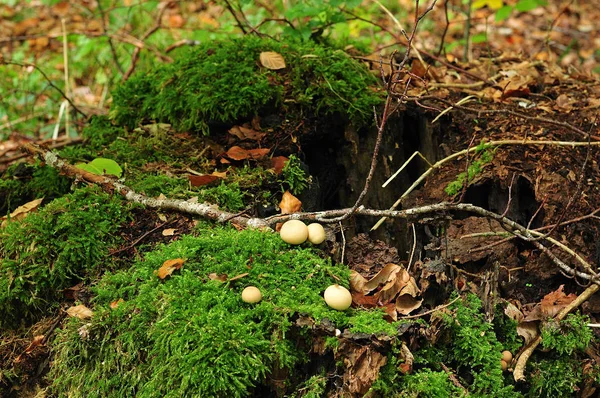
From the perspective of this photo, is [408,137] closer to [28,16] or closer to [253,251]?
[253,251]

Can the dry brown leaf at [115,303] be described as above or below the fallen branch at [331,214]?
below

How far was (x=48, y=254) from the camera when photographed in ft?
10.8

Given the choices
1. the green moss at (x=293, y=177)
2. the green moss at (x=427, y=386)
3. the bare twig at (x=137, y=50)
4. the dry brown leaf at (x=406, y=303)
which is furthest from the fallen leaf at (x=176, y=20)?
the green moss at (x=427, y=386)

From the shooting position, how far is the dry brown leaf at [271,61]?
13.9 ft

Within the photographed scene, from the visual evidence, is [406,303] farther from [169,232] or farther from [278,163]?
[169,232]

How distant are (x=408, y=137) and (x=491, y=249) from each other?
1.27 metres

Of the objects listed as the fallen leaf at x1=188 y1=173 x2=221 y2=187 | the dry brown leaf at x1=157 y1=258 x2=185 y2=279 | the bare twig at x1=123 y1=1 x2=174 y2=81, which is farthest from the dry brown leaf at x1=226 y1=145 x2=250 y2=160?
the bare twig at x1=123 y1=1 x2=174 y2=81

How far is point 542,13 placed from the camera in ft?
36.5

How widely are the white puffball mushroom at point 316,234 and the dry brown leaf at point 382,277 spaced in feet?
1.14

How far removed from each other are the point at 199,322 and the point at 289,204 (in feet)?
3.68

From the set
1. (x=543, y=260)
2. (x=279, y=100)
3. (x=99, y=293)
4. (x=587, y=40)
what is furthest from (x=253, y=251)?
(x=587, y=40)

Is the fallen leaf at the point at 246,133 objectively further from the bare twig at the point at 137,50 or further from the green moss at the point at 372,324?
the bare twig at the point at 137,50

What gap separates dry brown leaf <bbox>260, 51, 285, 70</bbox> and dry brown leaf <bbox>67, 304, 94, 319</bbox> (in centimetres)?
216

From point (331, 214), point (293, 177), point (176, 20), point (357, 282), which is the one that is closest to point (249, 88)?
point (293, 177)
